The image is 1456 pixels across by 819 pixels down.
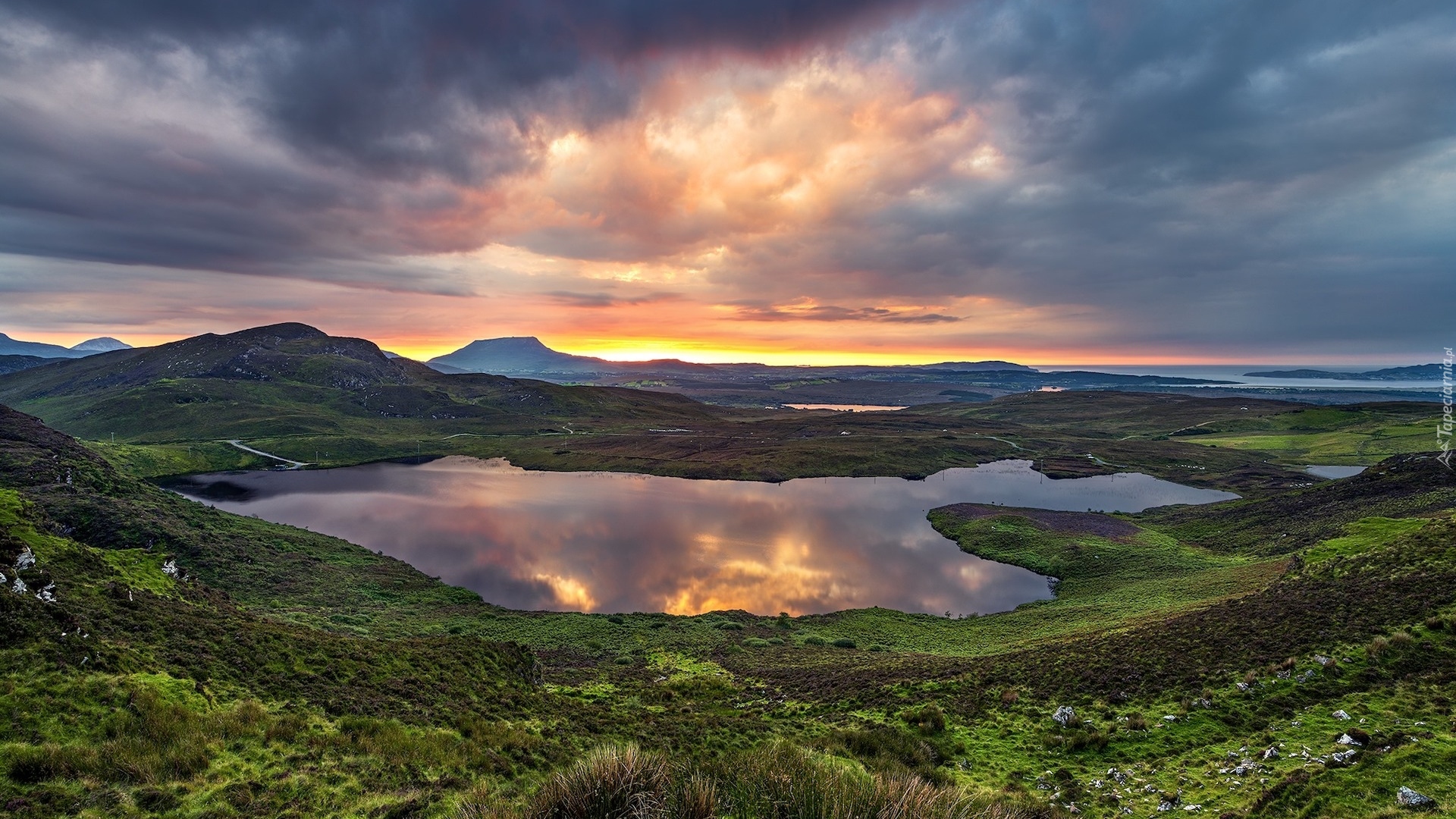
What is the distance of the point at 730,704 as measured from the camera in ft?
72.3

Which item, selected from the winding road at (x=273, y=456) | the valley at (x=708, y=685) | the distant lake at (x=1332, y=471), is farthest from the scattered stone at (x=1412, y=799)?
the winding road at (x=273, y=456)

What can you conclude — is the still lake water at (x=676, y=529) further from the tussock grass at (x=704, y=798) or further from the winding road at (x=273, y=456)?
the tussock grass at (x=704, y=798)

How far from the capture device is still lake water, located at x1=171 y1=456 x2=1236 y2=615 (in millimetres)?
45531

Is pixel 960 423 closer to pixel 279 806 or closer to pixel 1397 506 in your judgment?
pixel 1397 506

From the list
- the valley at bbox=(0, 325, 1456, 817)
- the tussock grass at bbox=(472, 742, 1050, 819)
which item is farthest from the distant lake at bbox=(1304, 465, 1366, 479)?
the tussock grass at bbox=(472, 742, 1050, 819)

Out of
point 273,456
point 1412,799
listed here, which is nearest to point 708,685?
point 1412,799

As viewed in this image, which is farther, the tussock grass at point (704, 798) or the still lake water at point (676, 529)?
the still lake water at point (676, 529)

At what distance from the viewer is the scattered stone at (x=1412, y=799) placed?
9.48 metres

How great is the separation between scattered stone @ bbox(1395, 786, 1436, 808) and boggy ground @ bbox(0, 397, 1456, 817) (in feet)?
0.98

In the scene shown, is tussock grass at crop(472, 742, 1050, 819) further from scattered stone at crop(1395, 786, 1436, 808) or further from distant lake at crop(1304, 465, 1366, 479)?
distant lake at crop(1304, 465, 1366, 479)

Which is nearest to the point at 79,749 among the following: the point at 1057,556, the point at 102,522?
the point at 102,522

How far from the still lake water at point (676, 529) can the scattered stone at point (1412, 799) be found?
33.5 meters

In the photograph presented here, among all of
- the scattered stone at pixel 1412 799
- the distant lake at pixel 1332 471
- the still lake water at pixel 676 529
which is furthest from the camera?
the distant lake at pixel 1332 471

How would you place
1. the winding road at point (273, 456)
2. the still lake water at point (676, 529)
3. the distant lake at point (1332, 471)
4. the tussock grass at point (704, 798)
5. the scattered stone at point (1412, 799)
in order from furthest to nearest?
the winding road at point (273, 456) → the distant lake at point (1332, 471) → the still lake water at point (676, 529) → the scattered stone at point (1412, 799) → the tussock grass at point (704, 798)
